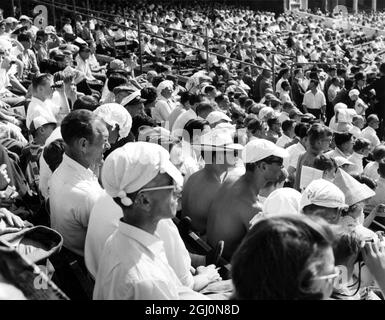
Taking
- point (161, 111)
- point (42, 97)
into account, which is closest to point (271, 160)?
point (42, 97)

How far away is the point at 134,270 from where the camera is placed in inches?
84.1

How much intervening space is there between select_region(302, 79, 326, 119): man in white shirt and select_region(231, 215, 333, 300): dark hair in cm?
1080

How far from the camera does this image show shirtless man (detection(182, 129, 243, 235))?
4.20 m

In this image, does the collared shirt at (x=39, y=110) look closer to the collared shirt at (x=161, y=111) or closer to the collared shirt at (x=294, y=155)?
the collared shirt at (x=161, y=111)

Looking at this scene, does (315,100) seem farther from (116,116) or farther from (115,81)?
(116,116)

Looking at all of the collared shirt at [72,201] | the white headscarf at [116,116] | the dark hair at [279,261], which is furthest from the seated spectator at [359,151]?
the dark hair at [279,261]

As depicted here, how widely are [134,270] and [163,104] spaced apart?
606cm

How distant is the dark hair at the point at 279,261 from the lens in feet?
5.22

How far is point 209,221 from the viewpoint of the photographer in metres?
3.90

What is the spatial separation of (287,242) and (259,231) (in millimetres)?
92

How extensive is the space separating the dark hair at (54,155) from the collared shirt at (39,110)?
1818mm

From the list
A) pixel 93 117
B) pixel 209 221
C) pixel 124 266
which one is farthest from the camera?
pixel 209 221
